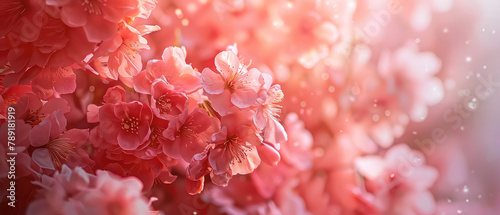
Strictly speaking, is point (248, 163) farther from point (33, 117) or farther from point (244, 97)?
point (33, 117)

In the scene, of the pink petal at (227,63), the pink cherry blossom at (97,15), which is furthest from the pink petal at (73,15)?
the pink petal at (227,63)

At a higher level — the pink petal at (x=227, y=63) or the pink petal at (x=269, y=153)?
the pink petal at (x=227, y=63)

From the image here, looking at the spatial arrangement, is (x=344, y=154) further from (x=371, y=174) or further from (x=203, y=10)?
(x=203, y=10)

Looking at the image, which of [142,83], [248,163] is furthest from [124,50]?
[248,163]

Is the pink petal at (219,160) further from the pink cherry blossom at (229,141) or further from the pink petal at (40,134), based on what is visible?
the pink petal at (40,134)

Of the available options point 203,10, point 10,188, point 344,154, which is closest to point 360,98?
point 344,154

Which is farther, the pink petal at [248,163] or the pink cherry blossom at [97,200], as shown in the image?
the pink petal at [248,163]

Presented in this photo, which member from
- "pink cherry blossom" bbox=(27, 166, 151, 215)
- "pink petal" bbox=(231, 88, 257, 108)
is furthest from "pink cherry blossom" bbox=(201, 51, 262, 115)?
"pink cherry blossom" bbox=(27, 166, 151, 215)

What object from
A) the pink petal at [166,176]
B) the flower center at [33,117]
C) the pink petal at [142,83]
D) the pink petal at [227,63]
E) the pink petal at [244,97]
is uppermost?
the pink petal at [227,63]

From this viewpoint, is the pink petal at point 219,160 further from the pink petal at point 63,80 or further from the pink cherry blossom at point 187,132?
the pink petal at point 63,80
